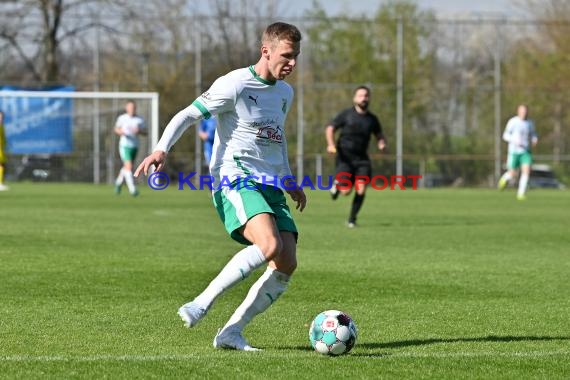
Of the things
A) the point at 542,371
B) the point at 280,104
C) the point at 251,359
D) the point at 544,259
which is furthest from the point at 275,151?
the point at 544,259

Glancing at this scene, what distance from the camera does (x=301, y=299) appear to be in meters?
9.11


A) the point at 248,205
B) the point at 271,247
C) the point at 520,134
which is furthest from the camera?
the point at 520,134

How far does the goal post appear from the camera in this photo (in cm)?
3603

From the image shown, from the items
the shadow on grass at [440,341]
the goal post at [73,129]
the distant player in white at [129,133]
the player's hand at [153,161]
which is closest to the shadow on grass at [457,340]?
the shadow on grass at [440,341]

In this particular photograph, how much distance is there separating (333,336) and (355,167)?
39.0ft

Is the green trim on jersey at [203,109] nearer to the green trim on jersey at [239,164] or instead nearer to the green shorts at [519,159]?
the green trim on jersey at [239,164]

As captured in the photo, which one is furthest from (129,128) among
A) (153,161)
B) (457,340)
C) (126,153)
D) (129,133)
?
(153,161)

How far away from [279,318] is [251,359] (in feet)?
5.97

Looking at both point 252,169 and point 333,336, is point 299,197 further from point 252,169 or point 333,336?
point 333,336

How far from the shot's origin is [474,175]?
39656 mm

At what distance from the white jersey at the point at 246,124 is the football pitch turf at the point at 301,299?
1.06 metres

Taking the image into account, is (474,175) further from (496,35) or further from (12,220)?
(12,220)

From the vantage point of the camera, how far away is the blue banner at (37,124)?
118 feet

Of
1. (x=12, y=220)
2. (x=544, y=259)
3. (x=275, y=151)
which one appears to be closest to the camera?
(x=275, y=151)
